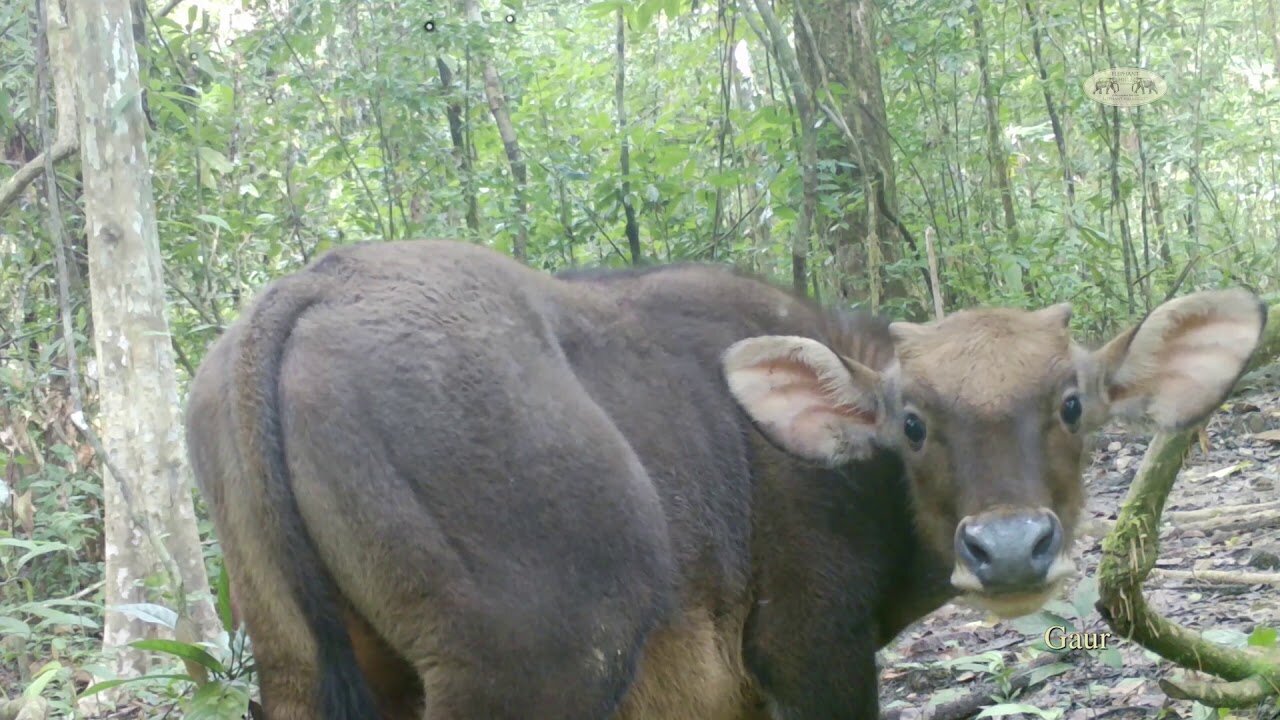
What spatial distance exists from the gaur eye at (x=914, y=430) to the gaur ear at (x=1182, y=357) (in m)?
0.67

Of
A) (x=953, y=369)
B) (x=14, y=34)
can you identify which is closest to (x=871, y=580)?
(x=953, y=369)

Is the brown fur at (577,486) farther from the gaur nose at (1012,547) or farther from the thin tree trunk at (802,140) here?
the thin tree trunk at (802,140)

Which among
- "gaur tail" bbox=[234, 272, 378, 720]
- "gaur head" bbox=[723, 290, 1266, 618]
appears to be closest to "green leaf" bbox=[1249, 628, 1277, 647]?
"gaur head" bbox=[723, 290, 1266, 618]

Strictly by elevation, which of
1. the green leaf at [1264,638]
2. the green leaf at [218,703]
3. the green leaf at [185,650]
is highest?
the green leaf at [185,650]

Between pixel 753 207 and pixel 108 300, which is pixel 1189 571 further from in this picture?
pixel 108 300

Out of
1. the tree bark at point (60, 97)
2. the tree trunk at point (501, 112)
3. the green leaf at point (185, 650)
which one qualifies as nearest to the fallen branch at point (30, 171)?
the tree bark at point (60, 97)

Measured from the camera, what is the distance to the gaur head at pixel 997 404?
12.2ft

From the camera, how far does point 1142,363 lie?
4246 millimetres

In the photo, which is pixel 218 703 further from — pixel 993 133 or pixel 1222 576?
pixel 993 133

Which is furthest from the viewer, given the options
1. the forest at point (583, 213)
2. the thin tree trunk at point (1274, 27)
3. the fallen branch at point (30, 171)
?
the thin tree trunk at point (1274, 27)

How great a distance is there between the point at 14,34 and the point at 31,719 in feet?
16.9

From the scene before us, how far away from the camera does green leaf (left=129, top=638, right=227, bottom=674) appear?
4.20 m

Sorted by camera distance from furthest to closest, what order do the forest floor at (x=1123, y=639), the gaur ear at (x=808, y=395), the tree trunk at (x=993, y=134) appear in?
the tree trunk at (x=993, y=134), the forest floor at (x=1123, y=639), the gaur ear at (x=808, y=395)

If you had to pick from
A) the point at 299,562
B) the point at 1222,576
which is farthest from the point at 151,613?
the point at 1222,576
